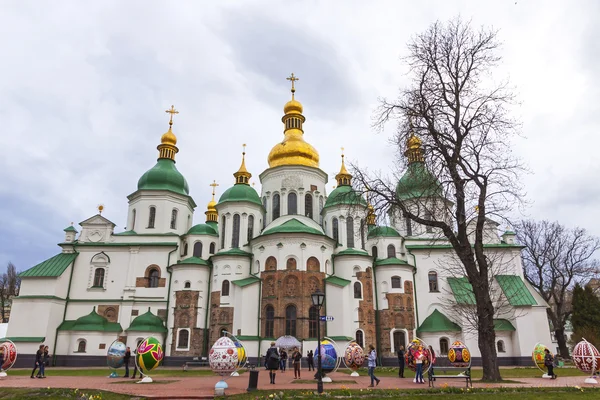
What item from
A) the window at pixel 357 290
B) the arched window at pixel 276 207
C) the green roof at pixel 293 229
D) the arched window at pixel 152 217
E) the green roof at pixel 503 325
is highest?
the arched window at pixel 276 207

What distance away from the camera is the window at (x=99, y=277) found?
39.0 m

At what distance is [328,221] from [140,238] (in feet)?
59.6

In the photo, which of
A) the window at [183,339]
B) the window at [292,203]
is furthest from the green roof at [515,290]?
the window at [183,339]

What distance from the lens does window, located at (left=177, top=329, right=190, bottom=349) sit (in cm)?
3597

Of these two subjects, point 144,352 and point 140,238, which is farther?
point 140,238

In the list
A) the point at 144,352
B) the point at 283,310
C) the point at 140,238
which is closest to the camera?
the point at 144,352

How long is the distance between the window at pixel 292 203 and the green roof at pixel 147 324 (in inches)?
611

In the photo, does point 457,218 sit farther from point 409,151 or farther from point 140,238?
point 140,238

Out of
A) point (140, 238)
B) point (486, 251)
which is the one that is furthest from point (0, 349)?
point (486, 251)

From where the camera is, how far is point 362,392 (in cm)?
1432

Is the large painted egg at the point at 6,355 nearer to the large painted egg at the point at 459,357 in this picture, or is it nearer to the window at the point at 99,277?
the window at the point at 99,277

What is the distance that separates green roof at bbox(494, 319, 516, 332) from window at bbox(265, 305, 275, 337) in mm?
18761

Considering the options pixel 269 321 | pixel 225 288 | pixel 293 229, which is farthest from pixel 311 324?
pixel 225 288

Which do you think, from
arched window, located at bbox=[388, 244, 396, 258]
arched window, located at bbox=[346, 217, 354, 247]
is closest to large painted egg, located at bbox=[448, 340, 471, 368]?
arched window, located at bbox=[346, 217, 354, 247]
